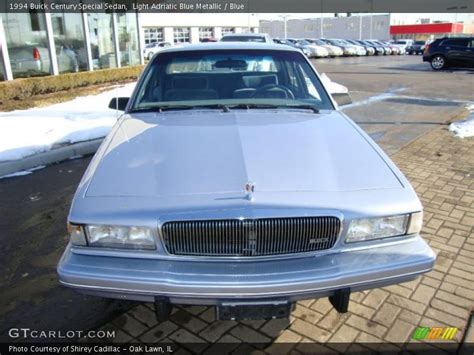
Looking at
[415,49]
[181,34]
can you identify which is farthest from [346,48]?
[181,34]

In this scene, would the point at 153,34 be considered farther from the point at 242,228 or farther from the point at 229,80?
the point at 242,228

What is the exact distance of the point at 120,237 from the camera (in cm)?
221

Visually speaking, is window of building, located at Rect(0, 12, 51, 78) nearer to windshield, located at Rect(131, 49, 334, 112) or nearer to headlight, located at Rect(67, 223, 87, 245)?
windshield, located at Rect(131, 49, 334, 112)

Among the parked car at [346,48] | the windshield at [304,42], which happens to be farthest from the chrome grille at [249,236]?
the parked car at [346,48]

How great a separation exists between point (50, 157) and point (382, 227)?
5.36m

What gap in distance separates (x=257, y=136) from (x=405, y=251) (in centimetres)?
119

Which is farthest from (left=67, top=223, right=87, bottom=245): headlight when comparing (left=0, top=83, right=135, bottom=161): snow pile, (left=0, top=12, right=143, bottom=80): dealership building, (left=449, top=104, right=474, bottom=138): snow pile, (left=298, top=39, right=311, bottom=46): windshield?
(left=298, top=39, right=311, bottom=46): windshield

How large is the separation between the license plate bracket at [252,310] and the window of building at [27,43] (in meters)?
12.5

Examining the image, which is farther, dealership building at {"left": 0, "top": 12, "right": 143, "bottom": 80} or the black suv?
the black suv

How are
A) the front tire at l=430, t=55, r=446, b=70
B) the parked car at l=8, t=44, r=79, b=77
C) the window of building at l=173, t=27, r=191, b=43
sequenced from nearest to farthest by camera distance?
1. the parked car at l=8, t=44, r=79, b=77
2. the front tire at l=430, t=55, r=446, b=70
3. the window of building at l=173, t=27, r=191, b=43

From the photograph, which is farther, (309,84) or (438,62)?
(438,62)

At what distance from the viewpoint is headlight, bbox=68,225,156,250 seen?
Result: 2.17 metres

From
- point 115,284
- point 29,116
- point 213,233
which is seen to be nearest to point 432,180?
point 213,233

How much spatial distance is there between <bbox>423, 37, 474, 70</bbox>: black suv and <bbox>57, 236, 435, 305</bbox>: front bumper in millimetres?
22974
